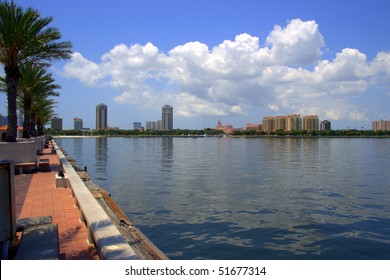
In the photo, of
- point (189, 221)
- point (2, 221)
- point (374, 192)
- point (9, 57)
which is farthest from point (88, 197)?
point (374, 192)

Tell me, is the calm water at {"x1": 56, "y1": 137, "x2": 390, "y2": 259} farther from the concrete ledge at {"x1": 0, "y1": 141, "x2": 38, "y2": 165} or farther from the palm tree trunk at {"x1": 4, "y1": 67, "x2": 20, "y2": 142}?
the palm tree trunk at {"x1": 4, "y1": 67, "x2": 20, "y2": 142}

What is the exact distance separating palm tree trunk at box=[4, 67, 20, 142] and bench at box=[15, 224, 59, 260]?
13514mm

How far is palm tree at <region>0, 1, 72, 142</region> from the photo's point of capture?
52.6 ft

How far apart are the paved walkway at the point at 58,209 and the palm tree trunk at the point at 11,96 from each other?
10.0 feet

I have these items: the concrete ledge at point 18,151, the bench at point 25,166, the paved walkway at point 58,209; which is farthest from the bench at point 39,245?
the concrete ledge at point 18,151

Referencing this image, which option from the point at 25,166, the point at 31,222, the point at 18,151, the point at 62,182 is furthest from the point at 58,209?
the point at 18,151

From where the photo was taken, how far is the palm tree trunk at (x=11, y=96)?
1717 centimetres

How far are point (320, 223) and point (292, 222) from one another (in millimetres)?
940

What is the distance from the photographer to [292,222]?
40.7ft

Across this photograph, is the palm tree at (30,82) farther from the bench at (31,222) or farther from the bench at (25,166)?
the bench at (31,222)

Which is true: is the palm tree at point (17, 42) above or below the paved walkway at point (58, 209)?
above

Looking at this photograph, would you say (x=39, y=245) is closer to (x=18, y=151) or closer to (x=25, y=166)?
(x=25, y=166)

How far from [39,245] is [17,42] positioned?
554 inches
